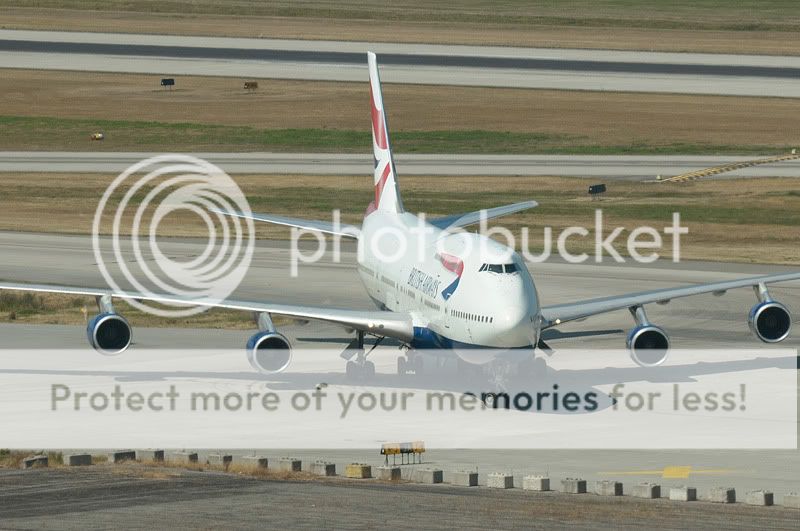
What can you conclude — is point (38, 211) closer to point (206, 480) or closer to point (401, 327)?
point (401, 327)

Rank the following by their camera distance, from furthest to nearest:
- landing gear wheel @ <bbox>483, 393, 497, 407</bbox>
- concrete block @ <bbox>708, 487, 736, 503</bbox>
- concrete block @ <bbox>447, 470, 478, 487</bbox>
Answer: landing gear wheel @ <bbox>483, 393, 497, 407</bbox> < concrete block @ <bbox>447, 470, 478, 487</bbox> < concrete block @ <bbox>708, 487, 736, 503</bbox>

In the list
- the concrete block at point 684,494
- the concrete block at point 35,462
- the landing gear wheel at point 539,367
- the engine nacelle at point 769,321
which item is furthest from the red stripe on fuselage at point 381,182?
the concrete block at point 684,494

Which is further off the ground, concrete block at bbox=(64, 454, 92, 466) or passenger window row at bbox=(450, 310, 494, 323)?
passenger window row at bbox=(450, 310, 494, 323)

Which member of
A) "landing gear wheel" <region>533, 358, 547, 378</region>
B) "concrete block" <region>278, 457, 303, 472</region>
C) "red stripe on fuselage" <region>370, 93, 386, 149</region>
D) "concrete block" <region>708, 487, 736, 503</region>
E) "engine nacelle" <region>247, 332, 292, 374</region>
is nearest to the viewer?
"concrete block" <region>708, 487, 736, 503</region>

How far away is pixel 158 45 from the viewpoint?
19000 cm

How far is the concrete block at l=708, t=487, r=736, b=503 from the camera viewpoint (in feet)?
114

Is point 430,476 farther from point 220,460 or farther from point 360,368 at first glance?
point 360,368

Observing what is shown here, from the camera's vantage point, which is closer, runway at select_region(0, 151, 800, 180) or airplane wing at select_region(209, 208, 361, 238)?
airplane wing at select_region(209, 208, 361, 238)

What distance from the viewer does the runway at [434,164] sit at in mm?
117750

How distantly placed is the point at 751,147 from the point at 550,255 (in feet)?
155

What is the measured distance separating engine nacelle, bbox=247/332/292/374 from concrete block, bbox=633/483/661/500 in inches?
671

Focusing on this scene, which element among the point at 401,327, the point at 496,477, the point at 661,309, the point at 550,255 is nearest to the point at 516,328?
the point at 401,327

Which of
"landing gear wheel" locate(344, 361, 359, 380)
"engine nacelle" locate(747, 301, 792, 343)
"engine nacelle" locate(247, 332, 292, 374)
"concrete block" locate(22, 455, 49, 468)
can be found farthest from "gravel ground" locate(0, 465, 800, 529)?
"engine nacelle" locate(747, 301, 792, 343)

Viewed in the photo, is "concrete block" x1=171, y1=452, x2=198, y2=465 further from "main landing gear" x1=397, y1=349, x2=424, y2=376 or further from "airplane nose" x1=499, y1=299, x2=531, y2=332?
"main landing gear" x1=397, y1=349, x2=424, y2=376
